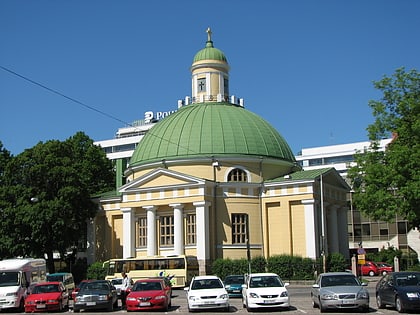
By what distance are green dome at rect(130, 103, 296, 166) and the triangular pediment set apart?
2.59 meters

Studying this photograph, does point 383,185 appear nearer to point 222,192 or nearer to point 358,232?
point 222,192

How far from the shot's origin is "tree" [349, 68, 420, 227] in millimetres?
40969

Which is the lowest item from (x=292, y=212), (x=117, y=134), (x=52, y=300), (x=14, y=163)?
(x=52, y=300)

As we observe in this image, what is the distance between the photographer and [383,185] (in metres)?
43.0

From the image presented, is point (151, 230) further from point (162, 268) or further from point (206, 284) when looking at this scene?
point (206, 284)

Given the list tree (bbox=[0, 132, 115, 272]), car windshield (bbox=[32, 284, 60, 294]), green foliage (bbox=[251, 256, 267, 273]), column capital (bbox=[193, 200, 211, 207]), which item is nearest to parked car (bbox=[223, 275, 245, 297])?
car windshield (bbox=[32, 284, 60, 294])

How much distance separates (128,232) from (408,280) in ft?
114

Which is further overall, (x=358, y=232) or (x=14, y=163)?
(x=358, y=232)

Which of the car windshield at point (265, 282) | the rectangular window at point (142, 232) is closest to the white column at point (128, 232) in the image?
the rectangular window at point (142, 232)

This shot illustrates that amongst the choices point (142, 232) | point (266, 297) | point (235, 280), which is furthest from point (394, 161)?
point (142, 232)

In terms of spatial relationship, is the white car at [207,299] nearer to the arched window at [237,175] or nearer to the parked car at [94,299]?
the parked car at [94,299]

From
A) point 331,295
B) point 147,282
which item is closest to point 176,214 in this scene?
point 147,282

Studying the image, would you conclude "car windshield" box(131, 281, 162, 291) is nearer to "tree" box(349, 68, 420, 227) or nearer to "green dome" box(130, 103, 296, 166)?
"tree" box(349, 68, 420, 227)

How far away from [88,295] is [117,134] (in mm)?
107263
